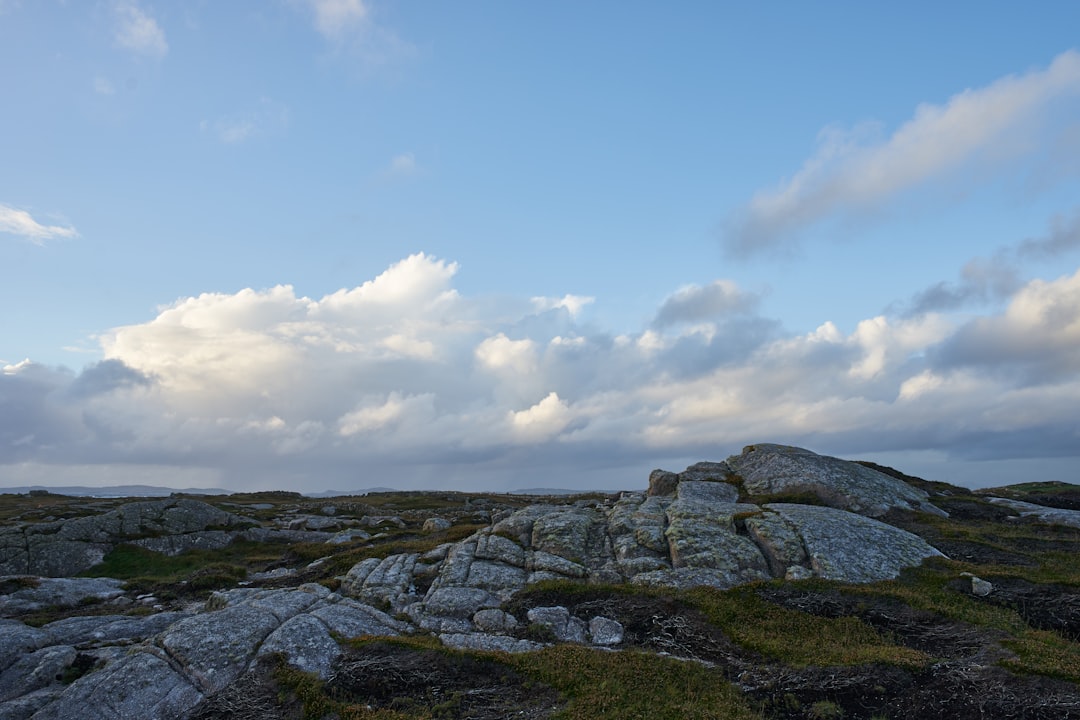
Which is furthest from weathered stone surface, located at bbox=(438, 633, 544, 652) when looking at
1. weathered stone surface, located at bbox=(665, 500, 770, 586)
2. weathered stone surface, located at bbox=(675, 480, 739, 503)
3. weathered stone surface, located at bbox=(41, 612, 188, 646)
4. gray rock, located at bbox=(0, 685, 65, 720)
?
weathered stone surface, located at bbox=(675, 480, 739, 503)

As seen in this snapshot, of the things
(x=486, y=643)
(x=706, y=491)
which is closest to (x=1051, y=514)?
(x=706, y=491)

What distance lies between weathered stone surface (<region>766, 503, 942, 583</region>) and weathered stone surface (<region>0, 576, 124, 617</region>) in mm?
44483

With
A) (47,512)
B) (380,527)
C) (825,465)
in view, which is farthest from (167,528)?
(825,465)

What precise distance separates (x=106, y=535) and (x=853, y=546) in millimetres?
61148

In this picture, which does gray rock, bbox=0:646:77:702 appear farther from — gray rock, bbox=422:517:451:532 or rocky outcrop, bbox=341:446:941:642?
gray rock, bbox=422:517:451:532

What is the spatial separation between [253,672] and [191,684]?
6.42 feet

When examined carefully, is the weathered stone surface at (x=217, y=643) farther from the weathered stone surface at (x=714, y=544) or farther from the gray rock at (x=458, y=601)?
the weathered stone surface at (x=714, y=544)

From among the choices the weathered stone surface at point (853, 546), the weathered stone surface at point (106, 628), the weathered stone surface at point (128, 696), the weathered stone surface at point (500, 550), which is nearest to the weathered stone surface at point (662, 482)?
the weathered stone surface at point (853, 546)

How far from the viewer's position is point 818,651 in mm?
20266

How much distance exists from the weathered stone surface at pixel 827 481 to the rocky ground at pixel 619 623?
0.31 meters

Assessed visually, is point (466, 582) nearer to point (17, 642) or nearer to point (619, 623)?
point (619, 623)

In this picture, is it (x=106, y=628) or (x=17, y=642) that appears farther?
(x=106, y=628)

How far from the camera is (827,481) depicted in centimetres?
4288

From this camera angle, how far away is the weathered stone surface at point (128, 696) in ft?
57.7
